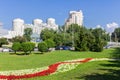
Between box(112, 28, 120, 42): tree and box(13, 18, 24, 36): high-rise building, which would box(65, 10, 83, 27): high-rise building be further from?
box(13, 18, 24, 36): high-rise building

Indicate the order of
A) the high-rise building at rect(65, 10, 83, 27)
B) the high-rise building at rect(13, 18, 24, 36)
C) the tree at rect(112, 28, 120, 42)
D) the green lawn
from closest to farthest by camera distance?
1. the green lawn
2. the tree at rect(112, 28, 120, 42)
3. the high-rise building at rect(65, 10, 83, 27)
4. the high-rise building at rect(13, 18, 24, 36)

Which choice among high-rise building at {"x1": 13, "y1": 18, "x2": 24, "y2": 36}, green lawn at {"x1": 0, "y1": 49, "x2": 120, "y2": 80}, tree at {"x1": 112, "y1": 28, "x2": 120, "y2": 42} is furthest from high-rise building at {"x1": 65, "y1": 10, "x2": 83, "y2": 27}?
green lawn at {"x1": 0, "y1": 49, "x2": 120, "y2": 80}

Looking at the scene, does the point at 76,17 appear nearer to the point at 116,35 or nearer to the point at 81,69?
the point at 116,35

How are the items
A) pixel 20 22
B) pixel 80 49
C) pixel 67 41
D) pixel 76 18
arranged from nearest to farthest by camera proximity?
1. pixel 80 49
2. pixel 67 41
3. pixel 76 18
4. pixel 20 22

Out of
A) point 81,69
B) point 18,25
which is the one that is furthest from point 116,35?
point 81,69

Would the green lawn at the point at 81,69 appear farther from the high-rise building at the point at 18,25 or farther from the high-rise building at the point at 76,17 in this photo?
the high-rise building at the point at 18,25

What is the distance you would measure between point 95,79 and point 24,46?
35.0 m

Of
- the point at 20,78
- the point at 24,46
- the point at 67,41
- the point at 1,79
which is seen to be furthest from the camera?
the point at 67,41

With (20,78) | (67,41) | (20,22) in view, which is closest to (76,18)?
(20,22)

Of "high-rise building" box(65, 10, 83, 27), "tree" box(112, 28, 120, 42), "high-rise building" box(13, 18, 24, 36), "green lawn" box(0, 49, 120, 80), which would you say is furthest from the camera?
"high-rise building" box(13, 18, 24, 36)

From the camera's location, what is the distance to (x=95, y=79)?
13.7 meters

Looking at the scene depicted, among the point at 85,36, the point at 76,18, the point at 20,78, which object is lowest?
the point at 20,78

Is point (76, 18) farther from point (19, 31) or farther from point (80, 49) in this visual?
point (80, 49)

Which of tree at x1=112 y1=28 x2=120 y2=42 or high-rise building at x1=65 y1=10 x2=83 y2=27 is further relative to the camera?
high-rise building at x1=65 y1=10 x2=83 y2=27
